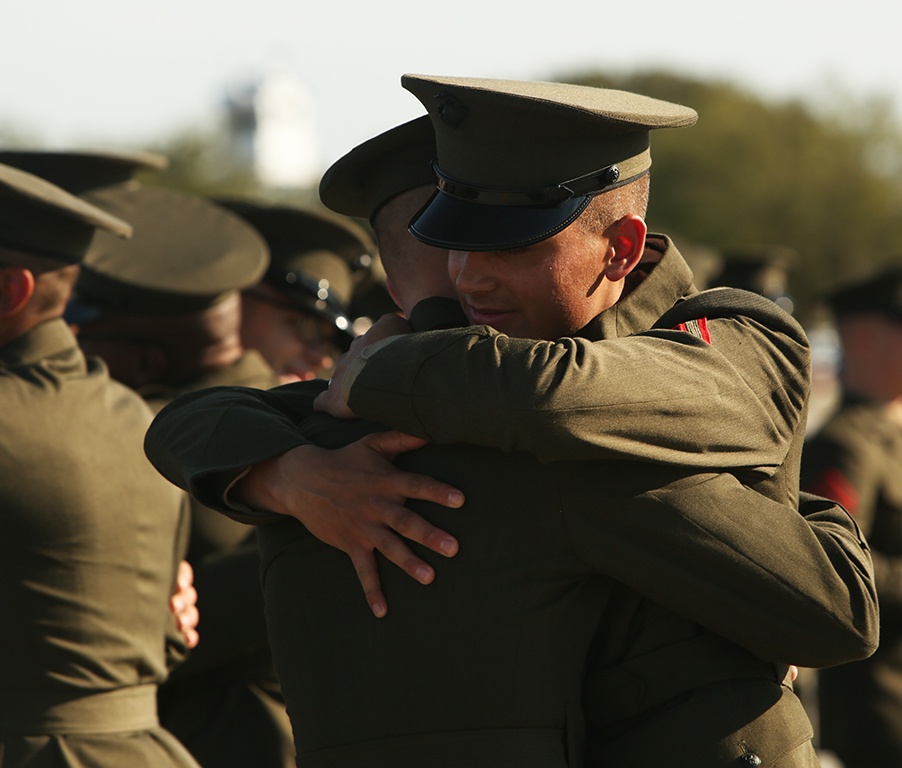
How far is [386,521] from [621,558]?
357mm

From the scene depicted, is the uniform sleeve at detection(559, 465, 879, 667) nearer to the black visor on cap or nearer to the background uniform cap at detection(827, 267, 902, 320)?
the black visor on cap

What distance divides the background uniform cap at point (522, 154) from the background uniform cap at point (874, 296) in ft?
15.9

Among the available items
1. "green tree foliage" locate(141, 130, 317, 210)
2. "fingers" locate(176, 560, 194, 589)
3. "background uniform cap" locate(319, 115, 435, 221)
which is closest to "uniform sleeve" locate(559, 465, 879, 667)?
"background uniform cap" locate(319, 115, 435, 221)

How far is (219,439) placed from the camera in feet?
7.68

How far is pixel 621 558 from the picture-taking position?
2092mm

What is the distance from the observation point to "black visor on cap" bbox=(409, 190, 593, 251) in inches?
87.1

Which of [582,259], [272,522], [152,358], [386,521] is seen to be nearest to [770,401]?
[582,259]

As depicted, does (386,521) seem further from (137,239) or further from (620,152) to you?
(137,239)

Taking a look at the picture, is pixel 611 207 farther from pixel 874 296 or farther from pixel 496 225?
pixel 874 296

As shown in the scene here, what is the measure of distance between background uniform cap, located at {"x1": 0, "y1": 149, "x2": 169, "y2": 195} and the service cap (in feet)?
2.69

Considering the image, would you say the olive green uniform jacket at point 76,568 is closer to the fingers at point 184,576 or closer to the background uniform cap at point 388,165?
the fingers at point 184,576

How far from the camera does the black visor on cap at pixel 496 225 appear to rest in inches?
87.1

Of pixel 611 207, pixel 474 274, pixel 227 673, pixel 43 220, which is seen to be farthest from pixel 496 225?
pixel 227 673

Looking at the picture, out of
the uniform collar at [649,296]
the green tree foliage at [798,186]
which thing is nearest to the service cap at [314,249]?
the uniform collar at [649,296]
